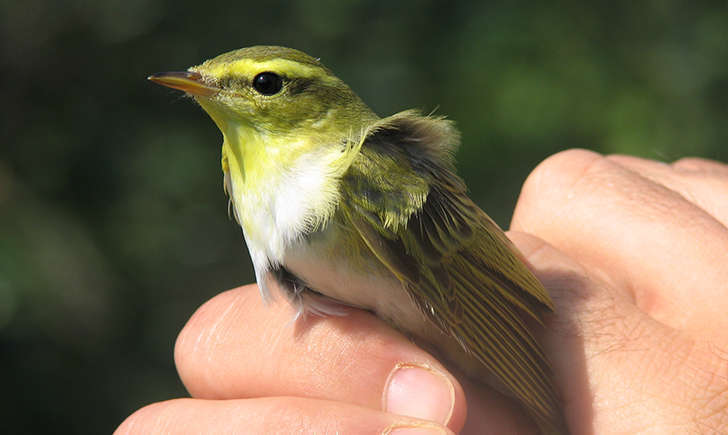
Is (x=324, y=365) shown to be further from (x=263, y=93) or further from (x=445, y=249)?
(x=263, y=93)

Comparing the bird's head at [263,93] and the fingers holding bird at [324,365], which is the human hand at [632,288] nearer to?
the fingers holding bird at [324,365]

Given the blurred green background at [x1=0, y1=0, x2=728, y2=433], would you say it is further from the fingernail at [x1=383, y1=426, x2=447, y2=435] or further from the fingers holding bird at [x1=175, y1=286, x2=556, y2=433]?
the fingernail at [x1=383, y1=426, x2=447, y2=435]

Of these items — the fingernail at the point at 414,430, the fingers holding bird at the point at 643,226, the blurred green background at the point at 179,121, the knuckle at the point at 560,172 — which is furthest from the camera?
the blurred green background at the point at 179,121

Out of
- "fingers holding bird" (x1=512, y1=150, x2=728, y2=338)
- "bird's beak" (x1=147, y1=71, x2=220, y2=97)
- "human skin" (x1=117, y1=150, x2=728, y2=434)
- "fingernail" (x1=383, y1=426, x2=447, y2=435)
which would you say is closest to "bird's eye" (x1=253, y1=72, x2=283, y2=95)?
"bird's beak" (x1=147, y1=71, x2=220, y2=97)

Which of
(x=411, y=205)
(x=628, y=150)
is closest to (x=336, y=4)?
(x=628, y=150)

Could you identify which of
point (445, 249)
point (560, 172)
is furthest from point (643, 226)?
point (445, 249)

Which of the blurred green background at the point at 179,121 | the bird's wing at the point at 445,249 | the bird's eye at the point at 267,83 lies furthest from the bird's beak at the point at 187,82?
the blurred green background at the point at 179,121
